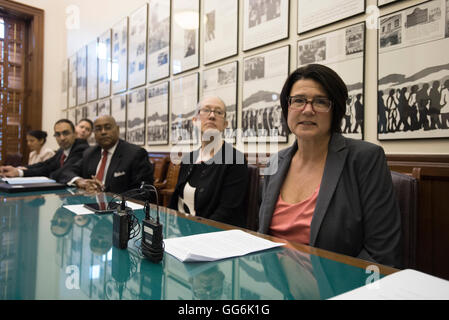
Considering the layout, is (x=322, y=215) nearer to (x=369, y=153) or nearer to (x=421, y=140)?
(x=369, y=153)

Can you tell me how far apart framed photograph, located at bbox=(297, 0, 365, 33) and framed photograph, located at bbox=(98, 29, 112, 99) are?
13.7ft

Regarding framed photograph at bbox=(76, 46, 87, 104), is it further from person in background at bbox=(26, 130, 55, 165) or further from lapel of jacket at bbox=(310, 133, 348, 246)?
lapel of jacket at bbox=(310, 133, 348, 246)

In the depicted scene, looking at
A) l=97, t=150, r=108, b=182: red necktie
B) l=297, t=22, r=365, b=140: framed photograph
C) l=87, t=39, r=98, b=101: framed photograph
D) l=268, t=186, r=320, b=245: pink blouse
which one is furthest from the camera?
l=87, t=39, r=98, b=101: framed photograph

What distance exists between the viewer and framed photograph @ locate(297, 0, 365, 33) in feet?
7.95

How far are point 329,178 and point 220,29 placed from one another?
2732mm

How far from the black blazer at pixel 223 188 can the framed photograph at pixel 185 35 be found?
2.09 metres

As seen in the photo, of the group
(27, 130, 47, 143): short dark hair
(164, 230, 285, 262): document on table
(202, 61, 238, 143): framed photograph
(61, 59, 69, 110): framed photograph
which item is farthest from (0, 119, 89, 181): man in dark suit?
(61, 59, 69, 110): framed photograph

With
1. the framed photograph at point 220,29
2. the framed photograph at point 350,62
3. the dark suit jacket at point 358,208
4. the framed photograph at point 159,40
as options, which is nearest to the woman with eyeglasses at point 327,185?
the dark suit jacket at point 358,208

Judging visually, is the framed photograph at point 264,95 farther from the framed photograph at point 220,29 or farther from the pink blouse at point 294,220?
the pink blouse at point 294,220

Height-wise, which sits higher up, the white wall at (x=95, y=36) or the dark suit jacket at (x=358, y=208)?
the white wall at (x=95, y=36)

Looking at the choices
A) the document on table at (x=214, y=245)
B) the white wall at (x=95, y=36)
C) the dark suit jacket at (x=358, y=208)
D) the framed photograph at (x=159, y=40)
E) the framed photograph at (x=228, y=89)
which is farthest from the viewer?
the framed photograph at (x=159, y=40)

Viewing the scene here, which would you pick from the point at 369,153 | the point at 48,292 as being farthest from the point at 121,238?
the point at 369,153

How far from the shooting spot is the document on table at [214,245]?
0.98m
